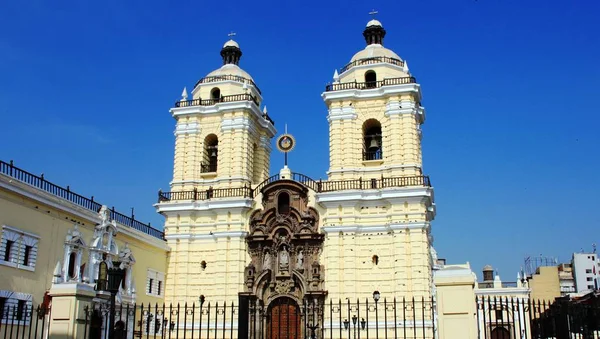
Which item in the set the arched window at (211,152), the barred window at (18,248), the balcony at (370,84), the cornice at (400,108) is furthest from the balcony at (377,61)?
the barred window at (18,248)

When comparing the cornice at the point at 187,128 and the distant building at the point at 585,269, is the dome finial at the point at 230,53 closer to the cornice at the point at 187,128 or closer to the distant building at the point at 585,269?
the cornice at the point at 187,128

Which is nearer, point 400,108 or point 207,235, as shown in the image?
point 400,108

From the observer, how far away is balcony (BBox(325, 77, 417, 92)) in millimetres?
32625

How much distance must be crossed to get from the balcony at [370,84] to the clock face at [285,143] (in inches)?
133

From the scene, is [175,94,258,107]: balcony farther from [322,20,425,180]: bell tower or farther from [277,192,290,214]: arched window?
[277,192,290,214]: arched window

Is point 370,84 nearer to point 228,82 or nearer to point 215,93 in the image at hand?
point 228,82

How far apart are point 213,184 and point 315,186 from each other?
5.63 meters

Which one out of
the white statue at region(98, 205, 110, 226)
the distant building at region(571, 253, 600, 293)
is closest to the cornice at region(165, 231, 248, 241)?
the white statue at region(98, 205, 110, 226)

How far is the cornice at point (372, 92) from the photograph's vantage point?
105ft

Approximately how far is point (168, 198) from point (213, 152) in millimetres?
3608

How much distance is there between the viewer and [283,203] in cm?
3303

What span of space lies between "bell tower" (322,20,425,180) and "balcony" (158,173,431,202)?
0.38 m

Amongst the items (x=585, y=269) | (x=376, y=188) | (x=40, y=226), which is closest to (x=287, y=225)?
(x=376, y=188)

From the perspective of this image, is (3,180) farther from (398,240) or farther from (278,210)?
(398,240)
